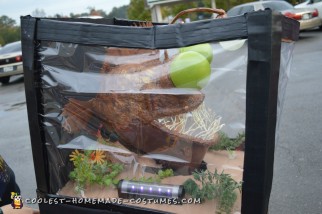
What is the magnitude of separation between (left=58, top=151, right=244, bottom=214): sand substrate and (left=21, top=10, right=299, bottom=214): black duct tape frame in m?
0.12

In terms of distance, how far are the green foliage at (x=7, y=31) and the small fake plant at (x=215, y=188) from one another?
43.6m

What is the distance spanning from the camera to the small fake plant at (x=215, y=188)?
1.45 m

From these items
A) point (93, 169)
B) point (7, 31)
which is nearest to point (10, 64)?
point (93, 169)

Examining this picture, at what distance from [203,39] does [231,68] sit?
0.25m

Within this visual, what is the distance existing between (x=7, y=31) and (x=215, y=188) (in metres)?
48.5

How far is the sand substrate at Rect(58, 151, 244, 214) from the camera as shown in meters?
1.48

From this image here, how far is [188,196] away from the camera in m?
1.52

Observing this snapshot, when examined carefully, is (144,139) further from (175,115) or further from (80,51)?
(80,51)

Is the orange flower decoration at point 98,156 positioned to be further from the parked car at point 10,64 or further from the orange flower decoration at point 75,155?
the parked car at point 10,64

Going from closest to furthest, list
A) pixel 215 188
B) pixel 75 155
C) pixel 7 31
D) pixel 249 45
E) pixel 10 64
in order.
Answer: pixel 249 45, pixel 215 188, pixel 75 155, pixel 10 64, pixel 7 31

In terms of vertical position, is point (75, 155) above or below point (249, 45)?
below

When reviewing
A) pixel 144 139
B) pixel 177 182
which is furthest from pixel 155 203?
pixel 144 139

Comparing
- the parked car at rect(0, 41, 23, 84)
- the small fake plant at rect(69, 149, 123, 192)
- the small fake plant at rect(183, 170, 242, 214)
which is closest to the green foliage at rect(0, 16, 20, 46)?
the parked car at rect(0, 41, 23, 84)

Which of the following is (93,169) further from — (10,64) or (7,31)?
(7,31)
